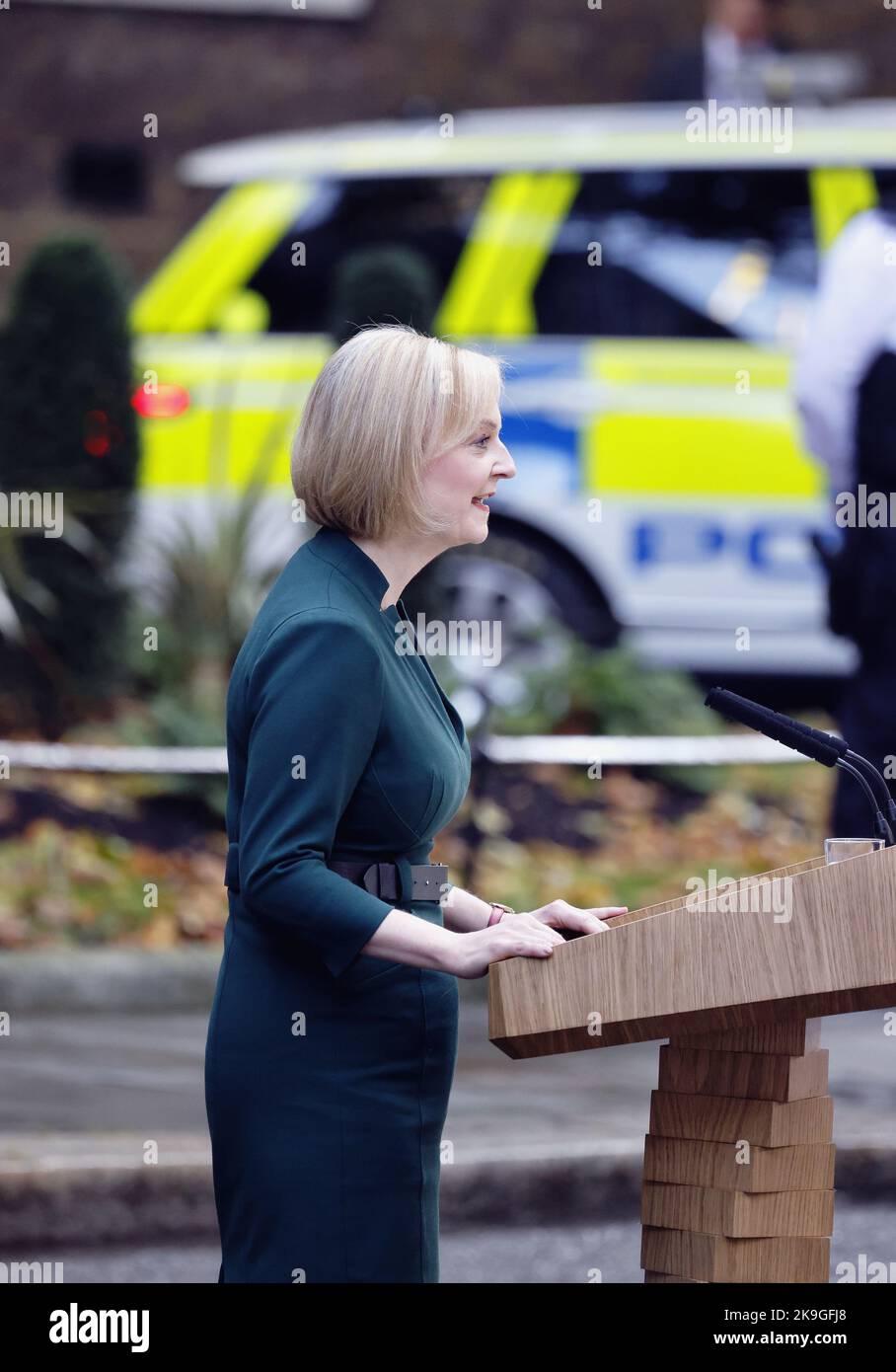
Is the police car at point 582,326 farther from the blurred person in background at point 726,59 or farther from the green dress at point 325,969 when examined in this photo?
the green dress at point 325,969

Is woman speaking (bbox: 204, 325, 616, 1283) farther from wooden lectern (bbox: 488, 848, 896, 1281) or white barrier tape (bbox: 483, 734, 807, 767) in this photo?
white barrier tape (bbox: 483, 734, 807, 767)

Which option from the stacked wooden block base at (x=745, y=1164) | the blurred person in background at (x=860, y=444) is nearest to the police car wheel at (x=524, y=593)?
the blurred person in background at (x=860, y=444)

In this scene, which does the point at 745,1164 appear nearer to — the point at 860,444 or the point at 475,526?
the point at 475,526

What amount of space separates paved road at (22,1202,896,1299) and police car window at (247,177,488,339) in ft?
14.3

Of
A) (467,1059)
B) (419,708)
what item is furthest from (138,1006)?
(419,708)

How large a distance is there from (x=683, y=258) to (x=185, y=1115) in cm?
455

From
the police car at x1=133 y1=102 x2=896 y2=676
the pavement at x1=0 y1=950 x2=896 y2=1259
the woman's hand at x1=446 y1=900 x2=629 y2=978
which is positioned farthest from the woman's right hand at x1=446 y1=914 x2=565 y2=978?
the police car at x1=133 y1=102 x2=896 y2=676

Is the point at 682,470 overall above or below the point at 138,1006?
above

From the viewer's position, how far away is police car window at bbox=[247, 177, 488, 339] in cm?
866

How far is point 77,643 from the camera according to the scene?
796 centimetres

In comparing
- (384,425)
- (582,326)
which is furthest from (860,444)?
(384,425)

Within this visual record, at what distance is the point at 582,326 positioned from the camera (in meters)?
8.66
